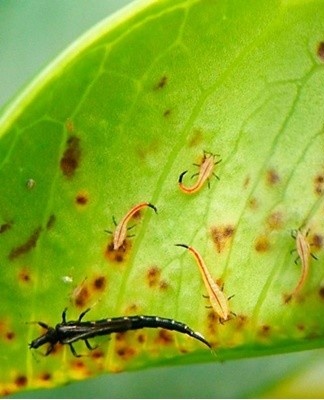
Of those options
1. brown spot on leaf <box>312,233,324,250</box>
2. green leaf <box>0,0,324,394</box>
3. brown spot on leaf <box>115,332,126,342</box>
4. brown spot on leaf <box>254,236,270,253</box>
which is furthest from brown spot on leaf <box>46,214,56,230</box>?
brown spot on leaf <box>312,233,324,250</box>

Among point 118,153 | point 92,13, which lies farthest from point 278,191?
point 92,13

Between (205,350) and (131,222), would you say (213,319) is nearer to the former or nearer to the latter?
(205,350)

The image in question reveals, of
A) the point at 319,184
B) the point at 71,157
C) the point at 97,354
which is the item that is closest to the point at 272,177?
the point at 319,184

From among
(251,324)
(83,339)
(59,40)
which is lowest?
(251,324)

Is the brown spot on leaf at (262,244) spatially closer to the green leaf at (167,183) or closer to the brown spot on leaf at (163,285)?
the green leaf at (167,183)

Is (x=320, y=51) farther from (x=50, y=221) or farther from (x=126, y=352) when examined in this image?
(x=126, y=352)

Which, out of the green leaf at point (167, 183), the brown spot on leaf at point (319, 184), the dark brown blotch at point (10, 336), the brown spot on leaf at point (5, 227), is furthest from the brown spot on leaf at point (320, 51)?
the dark brown blotch at point (10, 336)

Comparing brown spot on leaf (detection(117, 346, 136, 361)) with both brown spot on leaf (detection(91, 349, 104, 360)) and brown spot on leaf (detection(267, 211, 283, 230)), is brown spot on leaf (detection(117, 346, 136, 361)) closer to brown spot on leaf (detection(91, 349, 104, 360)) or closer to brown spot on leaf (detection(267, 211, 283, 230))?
brown spot on leaf (detection(91, 349, 104, 360))
